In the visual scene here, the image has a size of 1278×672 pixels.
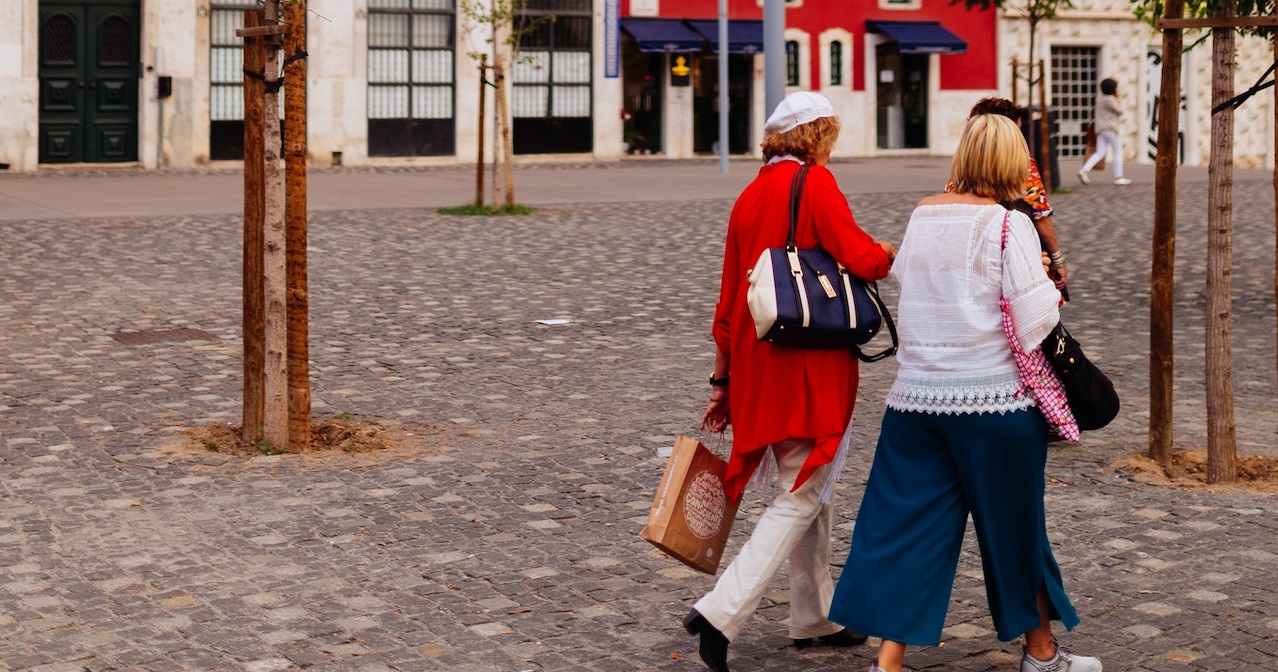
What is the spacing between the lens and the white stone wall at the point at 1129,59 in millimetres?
38688

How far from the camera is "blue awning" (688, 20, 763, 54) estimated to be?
1373 inches

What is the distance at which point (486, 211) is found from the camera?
20141mm

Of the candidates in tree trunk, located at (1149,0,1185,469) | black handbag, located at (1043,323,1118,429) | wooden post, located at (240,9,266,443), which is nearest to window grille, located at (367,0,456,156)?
wooden post, located at (240,9,266,443)

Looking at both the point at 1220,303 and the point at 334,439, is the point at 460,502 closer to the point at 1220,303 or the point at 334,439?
the point at 334,439

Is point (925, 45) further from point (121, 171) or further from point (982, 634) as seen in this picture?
point (982, 634)

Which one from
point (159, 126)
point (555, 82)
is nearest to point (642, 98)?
point (555, 82)

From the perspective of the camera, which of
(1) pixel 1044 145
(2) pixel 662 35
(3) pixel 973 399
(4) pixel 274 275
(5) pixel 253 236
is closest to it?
(3) pixel 973 399

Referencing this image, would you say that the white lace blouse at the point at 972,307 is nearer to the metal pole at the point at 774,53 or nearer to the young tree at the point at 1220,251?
the young tree at the point at 1220,251

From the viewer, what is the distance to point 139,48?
29.5 m

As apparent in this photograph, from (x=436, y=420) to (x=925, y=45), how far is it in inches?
1165

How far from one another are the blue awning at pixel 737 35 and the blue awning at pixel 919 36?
2.95m

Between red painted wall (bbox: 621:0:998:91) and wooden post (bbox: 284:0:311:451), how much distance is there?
88.5 ft

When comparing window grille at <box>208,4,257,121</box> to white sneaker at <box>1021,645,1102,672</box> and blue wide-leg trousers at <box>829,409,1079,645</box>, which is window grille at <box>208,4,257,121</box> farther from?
white sneaker at <box>1021,645,1102,672</box>

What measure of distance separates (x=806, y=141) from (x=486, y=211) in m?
15.2
